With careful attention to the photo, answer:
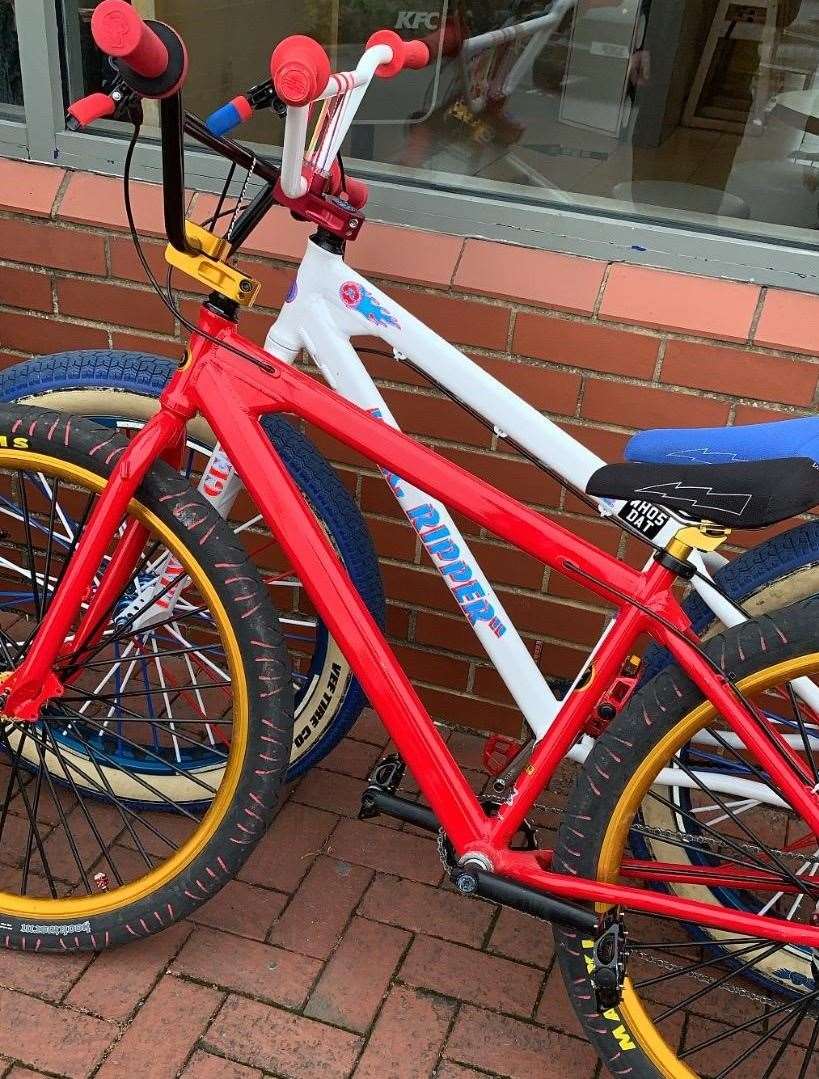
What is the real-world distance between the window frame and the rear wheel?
0.85 meters

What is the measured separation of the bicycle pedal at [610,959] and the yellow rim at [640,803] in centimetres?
7

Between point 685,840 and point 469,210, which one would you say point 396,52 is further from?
point 685,840

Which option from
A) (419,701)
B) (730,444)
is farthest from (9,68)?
(730,444)

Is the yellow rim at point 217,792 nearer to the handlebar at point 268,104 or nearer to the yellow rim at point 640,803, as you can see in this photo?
the handlebar at point 268,104

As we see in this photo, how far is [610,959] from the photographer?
180 cm

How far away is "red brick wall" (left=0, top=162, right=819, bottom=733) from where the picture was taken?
91.0 inches

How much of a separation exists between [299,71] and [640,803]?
1.27m

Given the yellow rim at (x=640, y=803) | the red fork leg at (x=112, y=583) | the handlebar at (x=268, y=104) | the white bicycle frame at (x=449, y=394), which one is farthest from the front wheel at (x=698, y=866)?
the handlebar at (x=268, y=104)

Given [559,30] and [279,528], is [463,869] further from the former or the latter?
[559,30]

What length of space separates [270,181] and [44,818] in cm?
154

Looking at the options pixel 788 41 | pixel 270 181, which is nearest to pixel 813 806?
pixel 270 181

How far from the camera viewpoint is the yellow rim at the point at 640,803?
1687 millimetres

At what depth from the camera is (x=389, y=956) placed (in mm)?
2246

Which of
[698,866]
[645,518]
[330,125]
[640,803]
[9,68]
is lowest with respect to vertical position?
[698,866]
